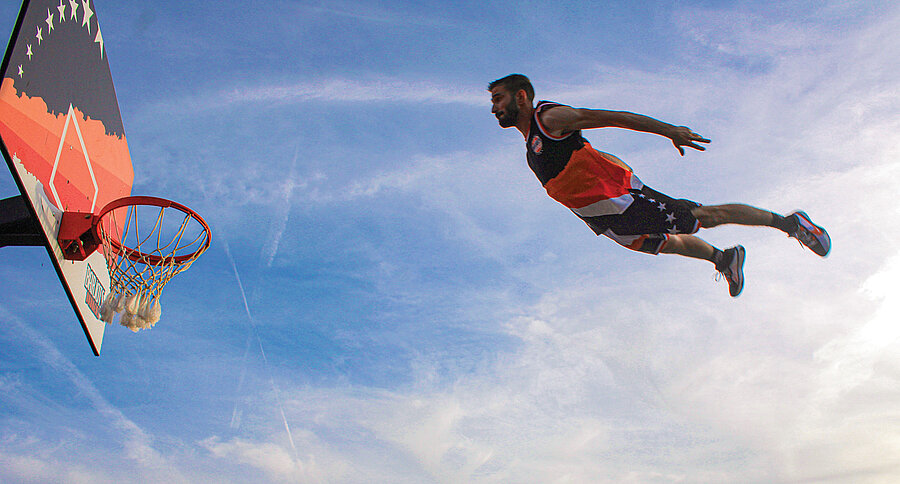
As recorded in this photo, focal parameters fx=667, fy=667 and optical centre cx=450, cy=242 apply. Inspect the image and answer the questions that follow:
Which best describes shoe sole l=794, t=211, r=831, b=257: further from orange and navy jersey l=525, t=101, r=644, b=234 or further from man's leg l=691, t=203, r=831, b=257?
orange and navy jersey l=525, t=101, r=644, b=234

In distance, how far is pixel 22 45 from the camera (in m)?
5.76

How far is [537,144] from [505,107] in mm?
395

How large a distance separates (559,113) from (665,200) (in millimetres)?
1271

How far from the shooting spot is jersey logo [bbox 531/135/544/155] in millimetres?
5227

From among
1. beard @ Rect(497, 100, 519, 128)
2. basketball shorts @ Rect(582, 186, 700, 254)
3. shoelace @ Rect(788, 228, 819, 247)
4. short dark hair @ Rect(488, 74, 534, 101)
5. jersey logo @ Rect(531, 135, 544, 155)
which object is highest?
short dark hair @ Rect(488, 74, 534, 101)

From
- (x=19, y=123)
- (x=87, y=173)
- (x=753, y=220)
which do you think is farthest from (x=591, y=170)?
(x=87, y=173)

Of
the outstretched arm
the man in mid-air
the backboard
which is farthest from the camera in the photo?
the backboard

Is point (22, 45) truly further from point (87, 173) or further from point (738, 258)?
point (738, 258)

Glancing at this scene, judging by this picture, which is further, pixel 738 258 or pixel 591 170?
pixel 738 258

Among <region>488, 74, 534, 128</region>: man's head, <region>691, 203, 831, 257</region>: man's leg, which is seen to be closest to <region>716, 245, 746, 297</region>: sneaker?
<region>691, 203, 831, 257</region>: man's leg

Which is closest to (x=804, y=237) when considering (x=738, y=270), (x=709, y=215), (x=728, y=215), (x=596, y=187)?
(x=738, y=270)

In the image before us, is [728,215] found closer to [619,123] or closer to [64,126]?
[619,123]

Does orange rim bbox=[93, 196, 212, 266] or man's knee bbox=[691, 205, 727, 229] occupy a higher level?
orange rim bbox=[93, 196, 212, 266]

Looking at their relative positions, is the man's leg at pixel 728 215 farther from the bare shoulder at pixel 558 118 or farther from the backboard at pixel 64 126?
the backboard at pixel 64 126
